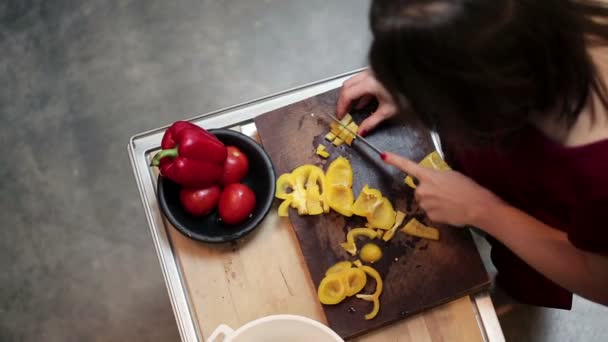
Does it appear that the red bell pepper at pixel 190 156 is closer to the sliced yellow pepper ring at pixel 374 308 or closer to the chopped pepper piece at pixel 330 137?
the chopped pepper piece at pixel 330 137

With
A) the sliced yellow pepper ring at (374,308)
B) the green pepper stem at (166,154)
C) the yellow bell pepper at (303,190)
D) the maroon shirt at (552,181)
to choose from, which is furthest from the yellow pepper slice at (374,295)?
the green pepper stem at (166,154)

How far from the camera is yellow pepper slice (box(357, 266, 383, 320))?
883 mm

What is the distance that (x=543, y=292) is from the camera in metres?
0.98

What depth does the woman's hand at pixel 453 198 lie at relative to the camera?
32.8 inches

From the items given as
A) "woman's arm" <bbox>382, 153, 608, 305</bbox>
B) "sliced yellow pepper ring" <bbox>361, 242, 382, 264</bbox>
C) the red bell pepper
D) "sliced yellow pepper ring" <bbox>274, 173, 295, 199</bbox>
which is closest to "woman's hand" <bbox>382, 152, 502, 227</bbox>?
"woman's arm" <bbox>382, 153, 608, 305</bbox>

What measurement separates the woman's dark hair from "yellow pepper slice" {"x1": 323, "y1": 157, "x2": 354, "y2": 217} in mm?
287

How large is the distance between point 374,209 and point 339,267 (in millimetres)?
113

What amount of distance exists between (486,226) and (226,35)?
3.89 feet

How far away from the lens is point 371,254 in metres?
0.90

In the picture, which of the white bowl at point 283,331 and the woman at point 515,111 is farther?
the white bowl at point 283,331

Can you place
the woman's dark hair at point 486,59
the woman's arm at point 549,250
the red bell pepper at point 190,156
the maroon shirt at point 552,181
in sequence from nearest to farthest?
the woman's dark hair at point 486,59 → the maroon shirt at point 552,181 → the woman's arm at point 549,250 → the red bell pepper at point 190,156

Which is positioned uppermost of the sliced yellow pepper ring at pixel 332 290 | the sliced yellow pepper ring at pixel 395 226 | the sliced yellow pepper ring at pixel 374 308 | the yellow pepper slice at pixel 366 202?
the yellow pepper slice at pixel 366 202

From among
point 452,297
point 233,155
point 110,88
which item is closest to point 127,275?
point 110,88

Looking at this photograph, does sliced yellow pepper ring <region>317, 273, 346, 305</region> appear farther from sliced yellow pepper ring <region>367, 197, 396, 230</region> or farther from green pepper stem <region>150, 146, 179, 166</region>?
green pepper stem <region>150, 146, 179, 166</region>
